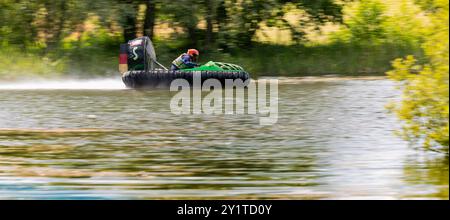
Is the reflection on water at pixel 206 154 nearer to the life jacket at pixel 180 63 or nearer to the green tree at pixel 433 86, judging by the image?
the green tree at pixel 433 86

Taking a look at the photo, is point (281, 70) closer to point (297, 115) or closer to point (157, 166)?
point (297, 115)

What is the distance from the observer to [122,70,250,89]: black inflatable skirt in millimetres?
26703

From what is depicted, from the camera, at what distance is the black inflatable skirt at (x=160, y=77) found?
26703 millimetres

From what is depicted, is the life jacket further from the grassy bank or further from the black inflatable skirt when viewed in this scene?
the grassy bank

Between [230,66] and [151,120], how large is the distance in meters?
7.91

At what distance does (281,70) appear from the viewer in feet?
107

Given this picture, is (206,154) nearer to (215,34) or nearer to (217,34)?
(217,34)

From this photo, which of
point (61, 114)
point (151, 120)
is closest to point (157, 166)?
point (151, 120)

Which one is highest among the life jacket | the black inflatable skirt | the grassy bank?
the life jacket
